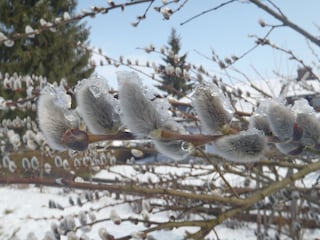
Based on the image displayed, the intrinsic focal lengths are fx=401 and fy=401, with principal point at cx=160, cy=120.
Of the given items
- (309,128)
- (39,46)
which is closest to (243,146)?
(309,128)

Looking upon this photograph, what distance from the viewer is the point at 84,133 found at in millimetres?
708

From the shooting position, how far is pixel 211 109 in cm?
72

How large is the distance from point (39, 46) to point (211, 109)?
17421 mm

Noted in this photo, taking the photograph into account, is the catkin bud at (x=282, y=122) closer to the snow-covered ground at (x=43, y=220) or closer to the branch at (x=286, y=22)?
the branch at (x=286, y=22)

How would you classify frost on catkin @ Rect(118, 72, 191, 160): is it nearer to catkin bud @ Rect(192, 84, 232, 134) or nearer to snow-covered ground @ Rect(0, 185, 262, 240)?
catkin bud @ Rect(192, 84, 232, 134)

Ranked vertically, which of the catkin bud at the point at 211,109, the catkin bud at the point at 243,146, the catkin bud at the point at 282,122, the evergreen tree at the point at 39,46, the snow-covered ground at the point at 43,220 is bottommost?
the snow-covered ground at the point at 43,220

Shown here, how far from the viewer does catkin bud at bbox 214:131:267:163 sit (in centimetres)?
71

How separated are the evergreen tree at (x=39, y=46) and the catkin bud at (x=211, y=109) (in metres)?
15.7

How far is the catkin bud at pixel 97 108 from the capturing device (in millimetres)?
716

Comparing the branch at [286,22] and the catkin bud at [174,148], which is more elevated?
the branch at [286,22]

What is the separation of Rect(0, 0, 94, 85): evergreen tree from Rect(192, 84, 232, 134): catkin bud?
15.7 meters

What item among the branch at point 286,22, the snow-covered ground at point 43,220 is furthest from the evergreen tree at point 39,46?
the branch at point 286,22

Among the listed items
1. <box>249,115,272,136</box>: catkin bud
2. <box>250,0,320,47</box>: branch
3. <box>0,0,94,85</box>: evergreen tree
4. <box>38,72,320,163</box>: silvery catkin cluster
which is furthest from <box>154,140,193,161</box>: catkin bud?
<box>0,0,94,85</box>: evergreen tree

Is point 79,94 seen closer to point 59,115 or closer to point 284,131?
point 59,115
